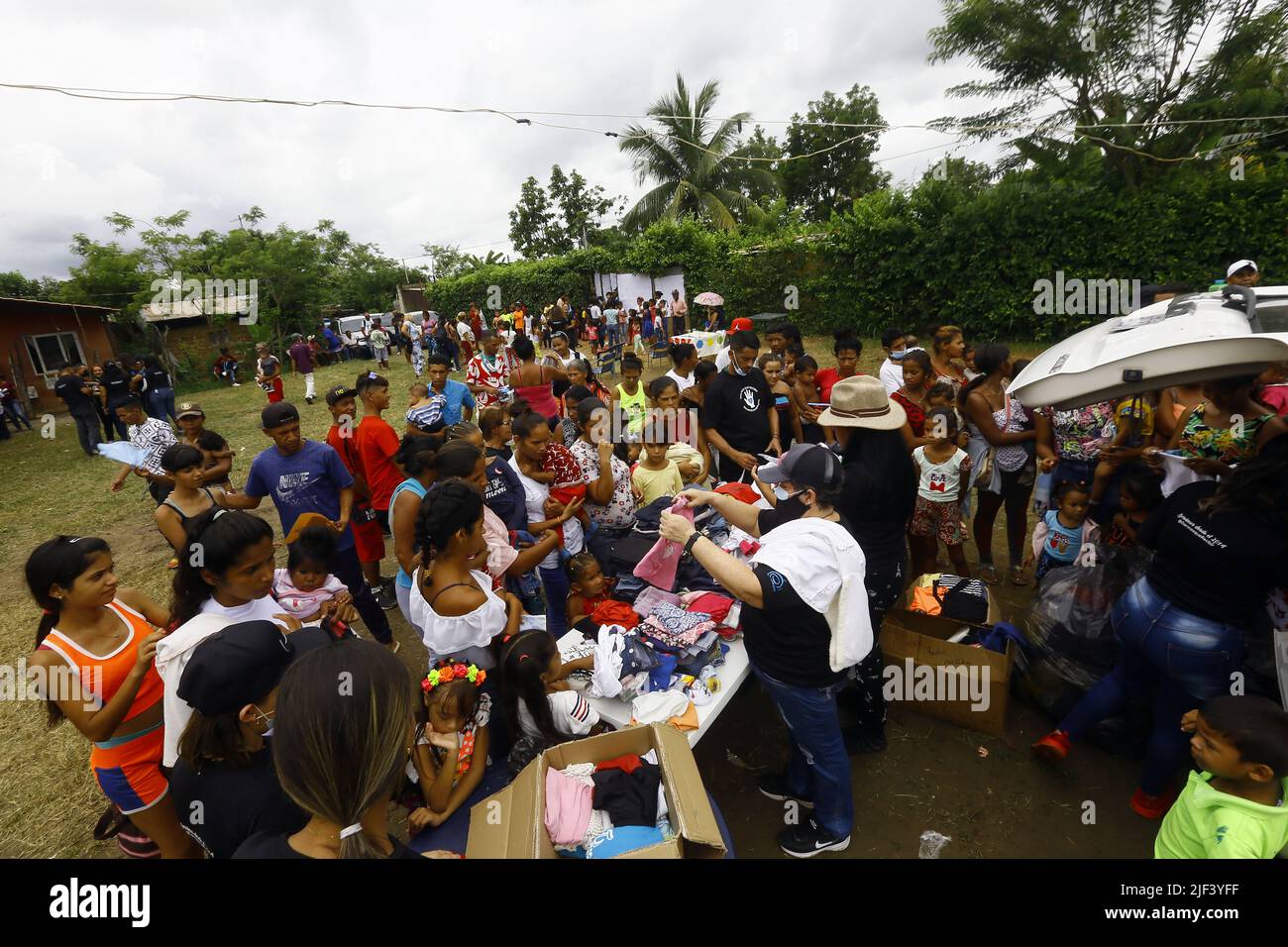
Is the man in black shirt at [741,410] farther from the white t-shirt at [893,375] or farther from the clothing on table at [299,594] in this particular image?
the clothing on table at [299,594]

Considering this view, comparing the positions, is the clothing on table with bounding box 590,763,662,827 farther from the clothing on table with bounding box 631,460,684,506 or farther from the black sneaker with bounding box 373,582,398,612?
the black sneaker with bounding box 373,582,398,612

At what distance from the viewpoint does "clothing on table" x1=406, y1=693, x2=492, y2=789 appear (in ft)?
7.35

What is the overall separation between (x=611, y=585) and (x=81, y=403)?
12.1m

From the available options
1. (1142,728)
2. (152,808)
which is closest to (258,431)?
(152,808)

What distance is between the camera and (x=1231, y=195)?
865 centimetres

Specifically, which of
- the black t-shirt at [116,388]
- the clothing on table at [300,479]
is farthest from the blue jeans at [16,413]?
the clothing on table at [300,479]

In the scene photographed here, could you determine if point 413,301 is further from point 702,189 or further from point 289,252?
point 702,189

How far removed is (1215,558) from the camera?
216 centimetres

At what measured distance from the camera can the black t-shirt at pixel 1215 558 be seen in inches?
82.0

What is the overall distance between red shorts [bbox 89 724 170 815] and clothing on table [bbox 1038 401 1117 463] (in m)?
4.98

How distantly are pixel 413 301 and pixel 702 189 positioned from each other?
19.0 m

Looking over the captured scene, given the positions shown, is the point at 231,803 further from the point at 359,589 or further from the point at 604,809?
the point at 359,589

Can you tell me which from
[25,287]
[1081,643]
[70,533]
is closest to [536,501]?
[1081,643]

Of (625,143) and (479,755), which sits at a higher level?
(625,143)
